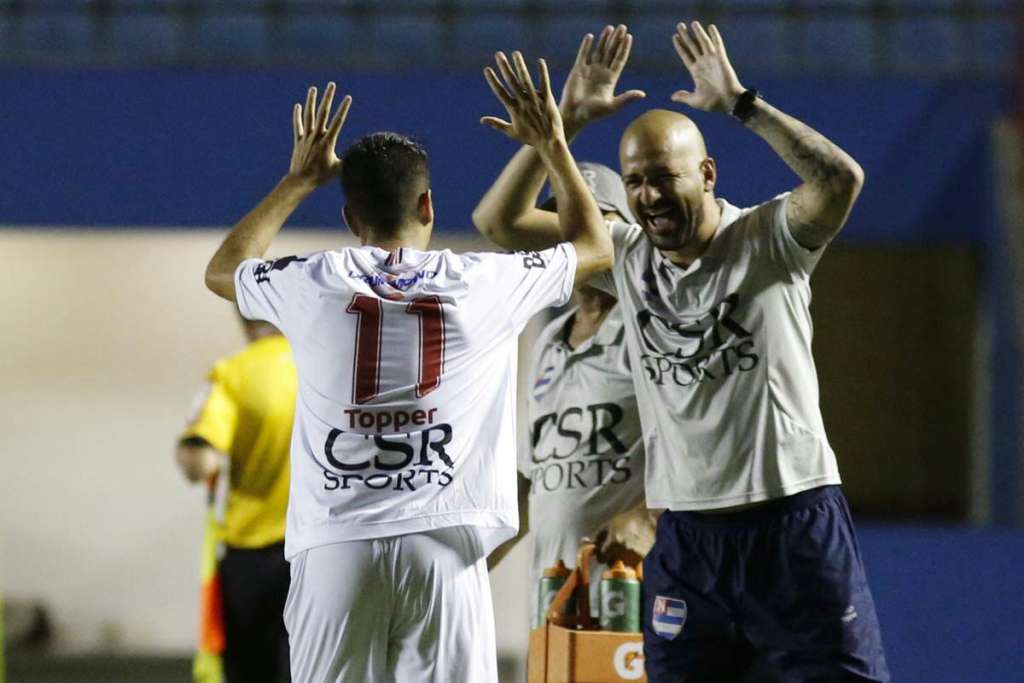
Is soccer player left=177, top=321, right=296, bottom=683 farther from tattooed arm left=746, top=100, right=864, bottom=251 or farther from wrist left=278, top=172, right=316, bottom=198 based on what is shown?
tattooed arm left=746, top=100, right=864, bottom=251

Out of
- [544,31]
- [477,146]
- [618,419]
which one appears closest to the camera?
[618,419]

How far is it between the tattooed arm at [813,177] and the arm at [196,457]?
306 cm

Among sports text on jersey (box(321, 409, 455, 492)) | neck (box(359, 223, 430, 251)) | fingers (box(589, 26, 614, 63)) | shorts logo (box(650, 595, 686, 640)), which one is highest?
fingers (box(589, 26, 614, 63))

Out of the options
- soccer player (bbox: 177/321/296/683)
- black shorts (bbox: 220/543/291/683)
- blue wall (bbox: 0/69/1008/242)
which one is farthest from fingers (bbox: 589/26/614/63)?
blue wall (bbox: 0/69/1008/242)

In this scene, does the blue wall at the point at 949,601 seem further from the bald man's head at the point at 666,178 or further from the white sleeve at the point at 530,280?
the white sleeve at the point at 530,280

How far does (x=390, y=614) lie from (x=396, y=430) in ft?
1.34

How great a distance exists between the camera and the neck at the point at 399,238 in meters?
3.55

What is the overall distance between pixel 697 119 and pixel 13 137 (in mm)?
4234

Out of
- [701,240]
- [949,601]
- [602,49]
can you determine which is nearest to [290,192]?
[602,49]

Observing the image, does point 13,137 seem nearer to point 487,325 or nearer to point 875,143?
point 875,143

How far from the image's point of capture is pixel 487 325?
3.47 meters

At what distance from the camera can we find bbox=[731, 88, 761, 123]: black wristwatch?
370 centimetres

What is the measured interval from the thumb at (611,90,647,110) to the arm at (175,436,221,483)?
280 cm

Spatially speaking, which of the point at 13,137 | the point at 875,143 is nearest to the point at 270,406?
the point at 13,137
